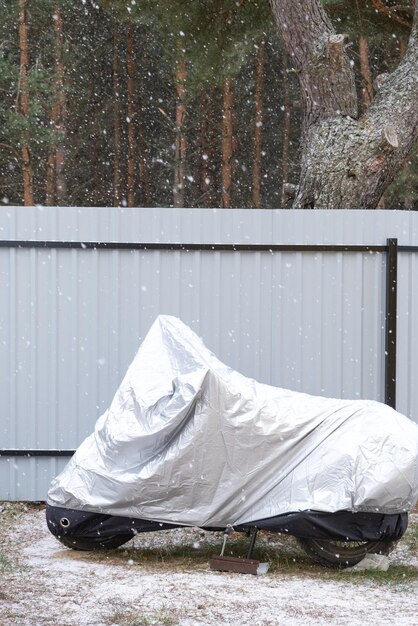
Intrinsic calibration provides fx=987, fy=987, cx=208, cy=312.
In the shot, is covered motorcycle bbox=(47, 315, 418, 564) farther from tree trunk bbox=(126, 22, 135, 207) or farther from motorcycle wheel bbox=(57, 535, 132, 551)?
tree trunk bbox=(126, 22, 135, 207)

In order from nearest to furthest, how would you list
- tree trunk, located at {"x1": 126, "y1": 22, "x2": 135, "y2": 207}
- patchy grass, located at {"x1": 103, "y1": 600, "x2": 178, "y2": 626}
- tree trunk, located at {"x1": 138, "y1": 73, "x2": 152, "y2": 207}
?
patchy grass, located at {"x1": 103, "y1": 600, "x2": 178, "y2": 626} → tree trunk, located at {"x1": 126, "y1": 22, "x2": 135, "y2": 207} → tree trunk, located at {"x1": 138, "y1": 73, "x2": 152, "y2": 207}

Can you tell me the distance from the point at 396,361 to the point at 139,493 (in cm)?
279

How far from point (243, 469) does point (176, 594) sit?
0.79 m

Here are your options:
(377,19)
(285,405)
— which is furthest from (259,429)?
(377,19)

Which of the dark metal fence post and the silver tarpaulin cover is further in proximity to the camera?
the dark metal fence post

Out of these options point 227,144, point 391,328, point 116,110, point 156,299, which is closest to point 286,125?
point 227,144

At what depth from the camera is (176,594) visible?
15.6 feet

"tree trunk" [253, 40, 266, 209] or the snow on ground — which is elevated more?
"tree trunk" [253, 40, 266, 209]

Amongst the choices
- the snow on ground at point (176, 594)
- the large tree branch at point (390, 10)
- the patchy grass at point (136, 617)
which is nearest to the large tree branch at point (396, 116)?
the large tree branch at point (390, 10)

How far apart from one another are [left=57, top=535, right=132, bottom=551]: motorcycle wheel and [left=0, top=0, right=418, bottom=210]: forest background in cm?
1623

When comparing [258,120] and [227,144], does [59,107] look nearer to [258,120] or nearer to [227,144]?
[227,144]

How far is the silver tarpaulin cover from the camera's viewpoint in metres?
5.16

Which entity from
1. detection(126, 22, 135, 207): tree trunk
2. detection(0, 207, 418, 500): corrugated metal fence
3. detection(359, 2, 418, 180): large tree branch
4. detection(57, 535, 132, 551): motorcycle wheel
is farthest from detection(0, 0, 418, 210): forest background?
detection(57, 535, 132, 551): motorcycle wheel

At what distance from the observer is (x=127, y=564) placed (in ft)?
17.9
